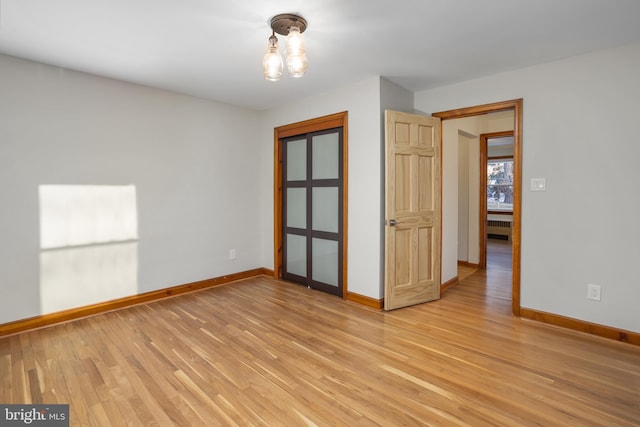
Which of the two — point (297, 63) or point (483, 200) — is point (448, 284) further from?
point (297, 63)

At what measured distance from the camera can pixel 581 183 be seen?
113 inches

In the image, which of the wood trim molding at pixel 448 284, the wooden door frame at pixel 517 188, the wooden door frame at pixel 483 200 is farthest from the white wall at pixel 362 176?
the wooden door frame at pixel 483 200

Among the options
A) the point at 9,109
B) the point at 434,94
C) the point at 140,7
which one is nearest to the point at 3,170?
the point at 9,109

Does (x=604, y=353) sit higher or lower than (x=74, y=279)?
lower

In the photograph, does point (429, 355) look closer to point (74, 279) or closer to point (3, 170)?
point (74, 279)

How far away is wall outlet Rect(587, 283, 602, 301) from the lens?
110 inches

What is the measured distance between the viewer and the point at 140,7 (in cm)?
209

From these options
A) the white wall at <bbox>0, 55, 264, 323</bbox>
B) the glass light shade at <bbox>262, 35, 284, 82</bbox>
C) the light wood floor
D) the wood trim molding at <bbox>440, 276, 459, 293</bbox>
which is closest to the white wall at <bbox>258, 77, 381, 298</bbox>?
the light wood floor

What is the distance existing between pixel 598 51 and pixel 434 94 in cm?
147

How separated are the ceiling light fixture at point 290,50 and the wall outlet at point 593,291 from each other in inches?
121

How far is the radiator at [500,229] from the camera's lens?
8117mm

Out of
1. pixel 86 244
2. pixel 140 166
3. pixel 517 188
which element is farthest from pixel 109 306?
pixel 517 188

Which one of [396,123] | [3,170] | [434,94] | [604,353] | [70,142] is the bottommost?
[604,353]

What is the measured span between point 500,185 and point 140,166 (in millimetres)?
9169
